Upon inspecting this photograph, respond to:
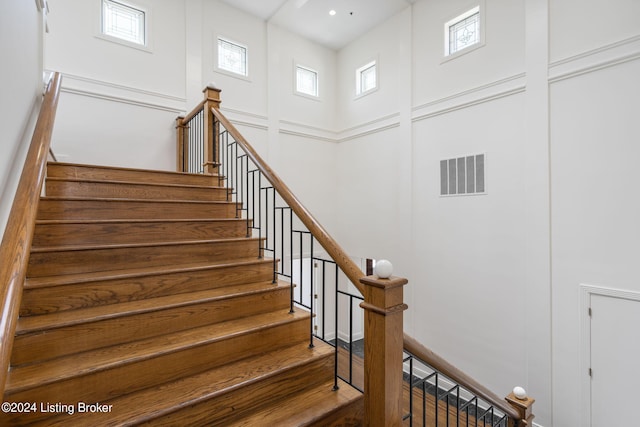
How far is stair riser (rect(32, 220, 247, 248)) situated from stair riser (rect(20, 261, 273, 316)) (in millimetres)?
480

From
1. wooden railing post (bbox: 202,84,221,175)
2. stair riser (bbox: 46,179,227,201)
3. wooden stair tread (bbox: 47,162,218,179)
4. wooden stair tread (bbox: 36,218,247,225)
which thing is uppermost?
wooden railing post (bbox: 202,84,221,175)

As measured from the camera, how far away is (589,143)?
3334 mm

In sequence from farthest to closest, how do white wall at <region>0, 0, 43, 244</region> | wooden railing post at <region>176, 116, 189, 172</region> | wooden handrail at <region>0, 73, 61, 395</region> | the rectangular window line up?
wooden railing post at <region>176, 116, 189, 172</region> < the rectangular window < white wall at <region>0, 0, 43, 244</region> < wooden handrail at <region>0, 73, 61, 395</region>

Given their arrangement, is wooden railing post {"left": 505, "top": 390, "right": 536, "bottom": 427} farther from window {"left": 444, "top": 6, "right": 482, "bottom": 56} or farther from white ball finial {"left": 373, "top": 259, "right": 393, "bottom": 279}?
window {"left": 444, "top": 6, "right": 482, "bottom": 56}

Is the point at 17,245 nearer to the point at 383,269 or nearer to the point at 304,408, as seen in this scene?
the point at 383,269

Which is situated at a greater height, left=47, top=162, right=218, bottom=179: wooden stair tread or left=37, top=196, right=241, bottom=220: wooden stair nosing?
left=47, top=162, right=218, bottom=179: wooden stair tread

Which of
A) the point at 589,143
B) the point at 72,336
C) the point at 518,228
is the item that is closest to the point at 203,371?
→ the point at 72,336

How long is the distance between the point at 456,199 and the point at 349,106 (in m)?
2.85

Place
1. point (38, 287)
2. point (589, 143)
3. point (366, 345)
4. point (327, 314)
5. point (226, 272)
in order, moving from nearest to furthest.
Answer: point (366, 345), point (38, 287), point (226, 272), point (589, 143), point (327, 314)

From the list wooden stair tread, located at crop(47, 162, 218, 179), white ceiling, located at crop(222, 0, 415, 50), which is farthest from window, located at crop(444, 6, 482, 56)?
wooden stair tread, located at crop(47, 162, 218, 179)

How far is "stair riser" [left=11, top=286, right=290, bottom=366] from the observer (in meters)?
1.48

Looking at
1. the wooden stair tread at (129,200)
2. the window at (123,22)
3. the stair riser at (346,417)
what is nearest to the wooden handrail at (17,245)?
the wooden stair tread at (129,200)

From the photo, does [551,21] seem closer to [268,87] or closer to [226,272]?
[268,87]

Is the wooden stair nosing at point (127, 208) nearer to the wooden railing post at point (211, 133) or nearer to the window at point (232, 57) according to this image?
the wooden railing post at point (211, 133)
